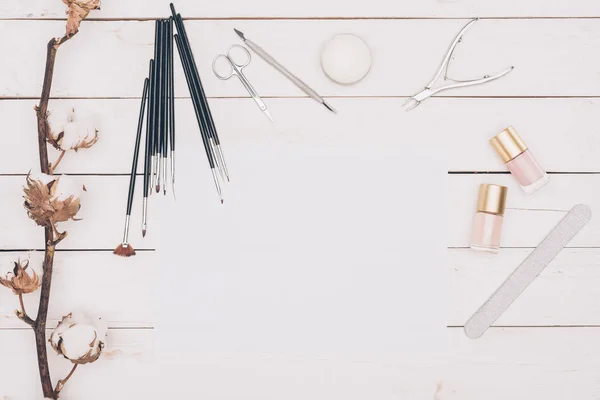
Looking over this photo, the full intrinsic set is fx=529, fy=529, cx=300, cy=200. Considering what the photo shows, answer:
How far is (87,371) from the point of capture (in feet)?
2.16

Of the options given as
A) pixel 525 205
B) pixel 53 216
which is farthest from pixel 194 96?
pixel 525 205

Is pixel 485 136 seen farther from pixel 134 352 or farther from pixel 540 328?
pixel 134 352

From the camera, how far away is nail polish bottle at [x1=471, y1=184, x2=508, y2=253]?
0.62m

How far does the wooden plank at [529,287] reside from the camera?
0.66 meters

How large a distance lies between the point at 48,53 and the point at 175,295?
1.06ft

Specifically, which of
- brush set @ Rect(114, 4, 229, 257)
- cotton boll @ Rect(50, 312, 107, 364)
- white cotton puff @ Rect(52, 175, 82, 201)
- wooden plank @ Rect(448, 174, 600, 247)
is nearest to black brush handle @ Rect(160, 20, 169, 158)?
brush set @ Rect(114, 4, 229, 257)

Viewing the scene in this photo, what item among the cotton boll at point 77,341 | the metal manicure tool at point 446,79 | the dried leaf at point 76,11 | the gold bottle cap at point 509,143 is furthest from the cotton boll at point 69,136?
the gold bottle cap at point 509,143

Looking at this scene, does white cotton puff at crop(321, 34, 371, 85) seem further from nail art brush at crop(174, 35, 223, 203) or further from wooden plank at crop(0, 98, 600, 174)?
nail art brush at crop(174, 35, 223, 203)

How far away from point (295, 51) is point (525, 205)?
0.34 meters

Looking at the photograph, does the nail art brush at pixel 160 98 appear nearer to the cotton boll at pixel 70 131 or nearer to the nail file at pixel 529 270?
the cotton boll at pixel 70 131

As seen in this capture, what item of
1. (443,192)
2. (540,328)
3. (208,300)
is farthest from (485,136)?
(208,300)

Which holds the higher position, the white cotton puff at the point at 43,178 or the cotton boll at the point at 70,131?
the cotton boll at the point at 70,131

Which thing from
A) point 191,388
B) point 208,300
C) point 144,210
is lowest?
point 191,388

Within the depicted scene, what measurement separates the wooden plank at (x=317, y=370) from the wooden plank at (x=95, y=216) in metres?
0.12
